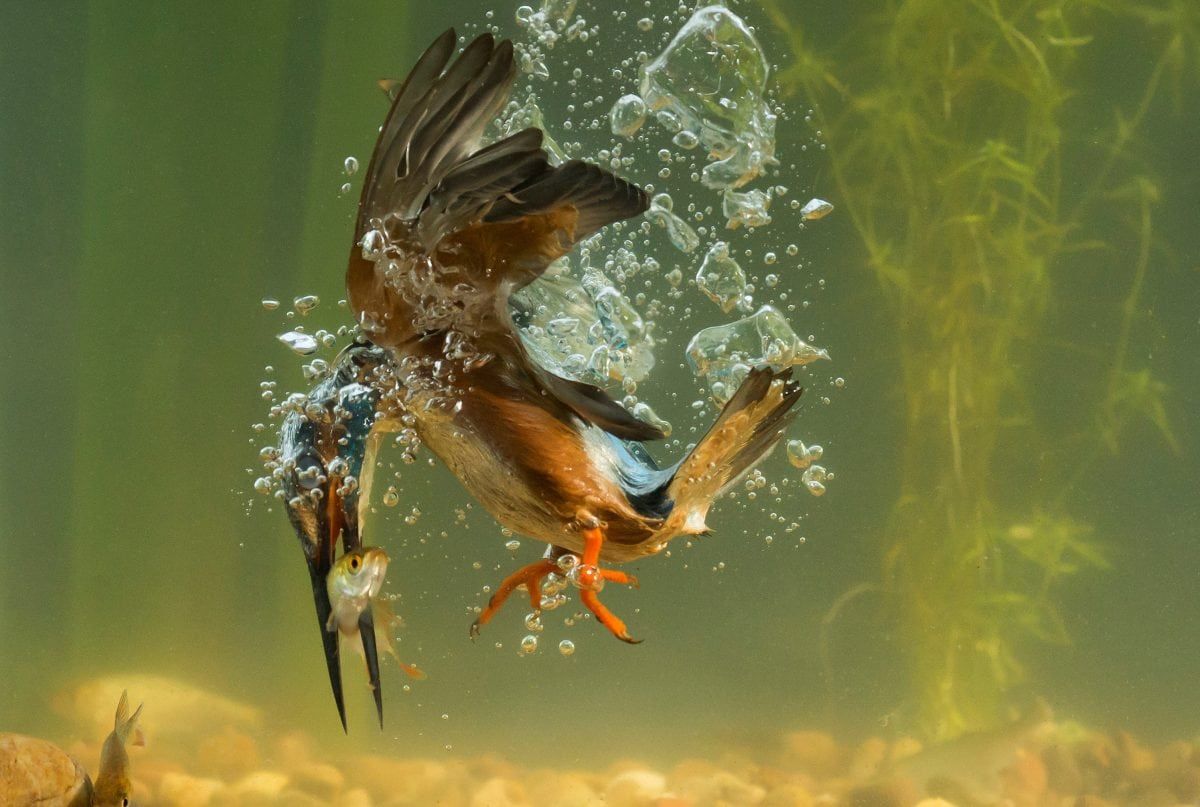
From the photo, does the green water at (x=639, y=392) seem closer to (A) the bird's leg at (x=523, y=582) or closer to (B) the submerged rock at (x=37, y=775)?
(B) the submerged rock at (x=37, y=775)

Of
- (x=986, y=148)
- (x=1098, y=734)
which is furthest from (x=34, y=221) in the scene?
(x=1098, y=734)

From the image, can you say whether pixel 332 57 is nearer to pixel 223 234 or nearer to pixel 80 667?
pixel 223 234

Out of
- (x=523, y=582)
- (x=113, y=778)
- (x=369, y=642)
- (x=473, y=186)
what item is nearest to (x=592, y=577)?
(x=523, y=582)

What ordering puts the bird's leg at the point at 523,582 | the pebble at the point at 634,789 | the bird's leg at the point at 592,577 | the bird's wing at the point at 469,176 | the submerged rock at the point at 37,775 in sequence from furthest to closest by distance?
the pebble at the point at 634,789
the submerged rock at the point at 37,775
the bird's leg at the point at 523,582
the bird's leg at the point at 592,577
the bird's wing at the point at 469,176

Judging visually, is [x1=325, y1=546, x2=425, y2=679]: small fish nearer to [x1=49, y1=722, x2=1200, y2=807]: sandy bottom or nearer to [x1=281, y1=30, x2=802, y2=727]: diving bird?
[x1=281, y1=30, x2=802, y2=727]: diving bird

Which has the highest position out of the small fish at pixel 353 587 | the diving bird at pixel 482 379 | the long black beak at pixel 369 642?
the diving bird at pixel 482 379

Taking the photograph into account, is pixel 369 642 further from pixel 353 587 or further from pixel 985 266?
pixel 985 266

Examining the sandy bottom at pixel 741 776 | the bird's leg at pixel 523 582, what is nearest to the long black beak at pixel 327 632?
the bird's leg at pixel 523 582
